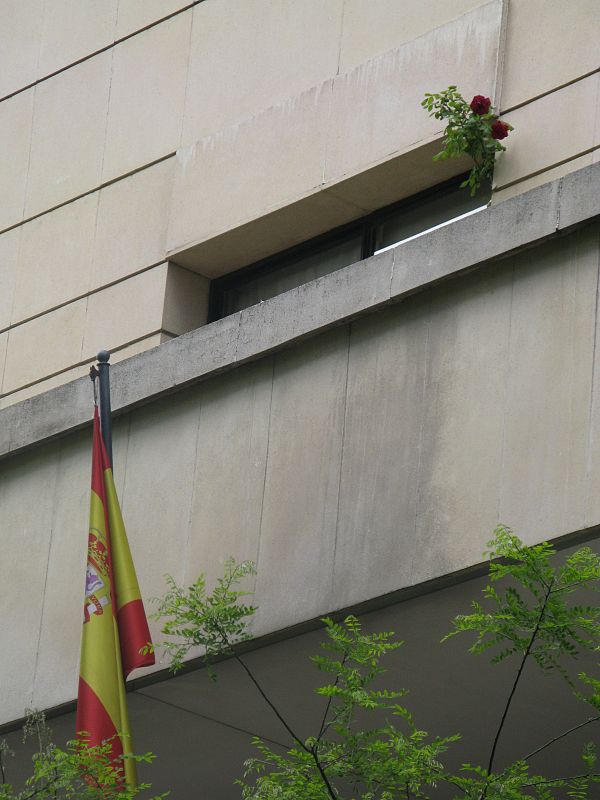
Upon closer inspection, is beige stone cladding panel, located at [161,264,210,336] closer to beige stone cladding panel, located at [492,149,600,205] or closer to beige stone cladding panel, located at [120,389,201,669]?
beige stone cladding panel, located at [120,389,201,669]

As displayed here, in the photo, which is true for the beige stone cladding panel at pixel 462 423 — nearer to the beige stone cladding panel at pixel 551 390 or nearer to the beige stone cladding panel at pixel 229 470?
the beige stone cladding panel at pixel 551 390

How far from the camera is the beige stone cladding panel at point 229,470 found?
533 inches

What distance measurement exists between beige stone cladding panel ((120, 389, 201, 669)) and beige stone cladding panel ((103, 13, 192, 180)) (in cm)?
329

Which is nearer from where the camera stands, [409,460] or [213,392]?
[409,460]

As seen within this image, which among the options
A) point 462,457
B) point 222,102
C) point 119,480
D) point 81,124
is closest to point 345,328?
point 462,457

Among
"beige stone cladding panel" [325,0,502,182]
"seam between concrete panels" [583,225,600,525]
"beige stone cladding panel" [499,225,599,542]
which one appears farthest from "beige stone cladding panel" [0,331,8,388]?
"seam between concrete panels" [583,225,600,525]

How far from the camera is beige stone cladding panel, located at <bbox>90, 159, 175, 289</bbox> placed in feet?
53.7

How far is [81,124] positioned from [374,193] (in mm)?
3980

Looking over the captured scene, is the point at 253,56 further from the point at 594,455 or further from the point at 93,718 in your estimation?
the point at 93,718

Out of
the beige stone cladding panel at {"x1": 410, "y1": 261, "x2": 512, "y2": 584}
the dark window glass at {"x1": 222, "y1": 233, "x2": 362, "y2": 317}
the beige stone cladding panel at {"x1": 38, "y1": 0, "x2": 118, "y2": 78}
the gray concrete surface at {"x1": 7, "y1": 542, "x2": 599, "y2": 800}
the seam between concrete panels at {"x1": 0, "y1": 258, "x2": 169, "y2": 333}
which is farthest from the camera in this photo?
the beige stone cladding panel at {"x1": 38, "y1": 0, "x2": 118, "y2": 78}

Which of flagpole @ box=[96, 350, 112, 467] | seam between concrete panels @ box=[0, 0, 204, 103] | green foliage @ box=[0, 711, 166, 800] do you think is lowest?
green foliage @ box=[0, 711, 166, 800]

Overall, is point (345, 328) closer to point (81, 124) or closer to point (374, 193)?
point (374, 193)

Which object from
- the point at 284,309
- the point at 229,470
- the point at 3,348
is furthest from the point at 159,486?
the point at 3,348

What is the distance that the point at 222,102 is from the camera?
16.3 metres
